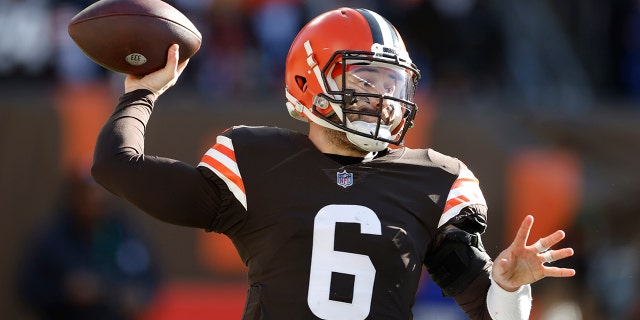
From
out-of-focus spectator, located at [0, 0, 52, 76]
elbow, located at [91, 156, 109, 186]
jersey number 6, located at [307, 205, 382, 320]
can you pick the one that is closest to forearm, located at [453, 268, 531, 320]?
jersey number 6, located at [307, 205, 382, 320]

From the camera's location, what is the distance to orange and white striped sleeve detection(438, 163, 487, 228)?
3037 mm

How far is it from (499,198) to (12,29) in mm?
3776

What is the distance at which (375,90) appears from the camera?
A: 10.1 ft

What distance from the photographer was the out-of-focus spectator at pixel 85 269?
6082mm

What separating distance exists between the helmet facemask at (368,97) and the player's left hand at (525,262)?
1.39 ft

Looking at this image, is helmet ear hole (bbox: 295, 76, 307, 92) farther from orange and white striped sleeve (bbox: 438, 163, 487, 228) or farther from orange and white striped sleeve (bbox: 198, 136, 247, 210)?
orange and white striped sleeve (bbox: 438, 163, 487, 228)

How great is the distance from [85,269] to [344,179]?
345 cm

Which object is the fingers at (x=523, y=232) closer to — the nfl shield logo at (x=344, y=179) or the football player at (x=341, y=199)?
the football player at (x=341, y=199)

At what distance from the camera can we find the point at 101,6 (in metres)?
3.21

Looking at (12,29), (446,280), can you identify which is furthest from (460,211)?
(12,29)

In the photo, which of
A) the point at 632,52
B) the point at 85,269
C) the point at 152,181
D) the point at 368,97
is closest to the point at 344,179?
the point at 368,97

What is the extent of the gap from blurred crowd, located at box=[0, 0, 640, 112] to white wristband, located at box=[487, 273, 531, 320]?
5140 mm

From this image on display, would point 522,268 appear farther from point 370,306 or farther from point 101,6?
point 101,6

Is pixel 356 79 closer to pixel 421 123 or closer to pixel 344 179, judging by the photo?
pixel 344 179
